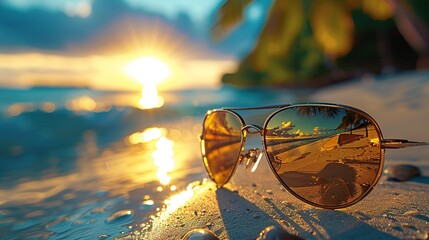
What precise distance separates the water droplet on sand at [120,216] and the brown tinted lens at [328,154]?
2.35 feet

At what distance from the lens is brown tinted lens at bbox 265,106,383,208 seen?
114 cm

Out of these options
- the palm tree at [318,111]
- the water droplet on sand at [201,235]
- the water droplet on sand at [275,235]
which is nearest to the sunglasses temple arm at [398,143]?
the palm tree at [318,111]

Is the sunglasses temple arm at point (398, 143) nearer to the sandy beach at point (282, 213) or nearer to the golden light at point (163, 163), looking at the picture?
the sandy beach at point (282, 213)

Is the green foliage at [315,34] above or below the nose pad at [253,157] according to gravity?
above

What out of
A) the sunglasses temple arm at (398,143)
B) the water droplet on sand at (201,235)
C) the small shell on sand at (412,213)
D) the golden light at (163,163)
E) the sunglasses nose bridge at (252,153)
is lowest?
the small shell on sand at (412,213)

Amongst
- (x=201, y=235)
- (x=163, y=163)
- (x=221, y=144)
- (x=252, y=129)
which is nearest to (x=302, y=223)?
(x=201, y=235)

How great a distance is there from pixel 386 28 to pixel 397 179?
21988mm

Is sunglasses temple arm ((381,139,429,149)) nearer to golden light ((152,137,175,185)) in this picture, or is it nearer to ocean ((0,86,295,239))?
ocean ((0,86,295,239))

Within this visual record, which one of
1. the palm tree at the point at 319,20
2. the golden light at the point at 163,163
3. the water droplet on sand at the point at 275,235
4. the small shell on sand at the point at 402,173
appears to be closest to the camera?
the water droplet on sand at the point at 275,235

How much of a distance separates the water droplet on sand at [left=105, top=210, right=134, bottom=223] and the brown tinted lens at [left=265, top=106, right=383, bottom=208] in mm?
717

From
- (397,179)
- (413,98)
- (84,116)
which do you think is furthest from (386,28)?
(397,179)

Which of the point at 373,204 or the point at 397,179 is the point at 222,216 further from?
the point at 397,179

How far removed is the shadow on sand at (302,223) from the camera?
1.04 m

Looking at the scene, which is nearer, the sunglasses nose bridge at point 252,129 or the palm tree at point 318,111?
the palm tree at point 318,111
